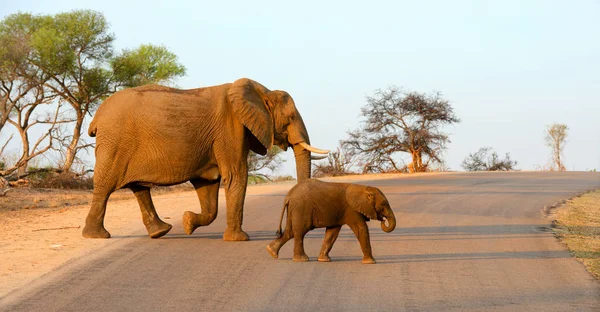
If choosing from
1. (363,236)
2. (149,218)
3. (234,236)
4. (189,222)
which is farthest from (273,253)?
(149,218)

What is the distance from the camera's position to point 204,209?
12.5m

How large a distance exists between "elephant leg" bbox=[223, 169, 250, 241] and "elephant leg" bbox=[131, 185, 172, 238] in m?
1.04

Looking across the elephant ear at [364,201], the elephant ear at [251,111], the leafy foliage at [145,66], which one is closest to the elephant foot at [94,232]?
the elephant ear at [251,111]

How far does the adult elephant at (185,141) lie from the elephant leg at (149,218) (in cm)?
2

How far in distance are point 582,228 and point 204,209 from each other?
6.83 meters

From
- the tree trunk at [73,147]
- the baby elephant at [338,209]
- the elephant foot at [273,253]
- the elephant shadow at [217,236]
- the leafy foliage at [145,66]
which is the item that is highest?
the leafy foliage at [145,66]

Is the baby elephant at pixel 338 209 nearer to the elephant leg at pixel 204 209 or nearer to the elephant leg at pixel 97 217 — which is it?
the elephant leg at pixel 204 209

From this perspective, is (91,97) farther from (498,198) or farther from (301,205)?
(301,205)

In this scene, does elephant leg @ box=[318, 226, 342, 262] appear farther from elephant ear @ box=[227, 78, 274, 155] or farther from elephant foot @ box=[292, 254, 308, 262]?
elephant ear @ box=[227, 78, 274, 155]

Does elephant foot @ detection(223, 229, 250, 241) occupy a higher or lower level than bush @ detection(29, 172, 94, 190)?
lower

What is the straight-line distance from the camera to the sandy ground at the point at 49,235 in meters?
9.52

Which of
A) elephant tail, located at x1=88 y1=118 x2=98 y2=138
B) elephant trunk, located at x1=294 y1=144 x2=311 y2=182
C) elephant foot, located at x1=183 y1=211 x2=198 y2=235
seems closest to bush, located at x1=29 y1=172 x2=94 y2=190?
elephant tail, located at x1=88 y1=118 x2=98 y2=138

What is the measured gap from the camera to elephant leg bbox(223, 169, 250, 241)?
1203 centimetres

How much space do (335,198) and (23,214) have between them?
29.0 ft
